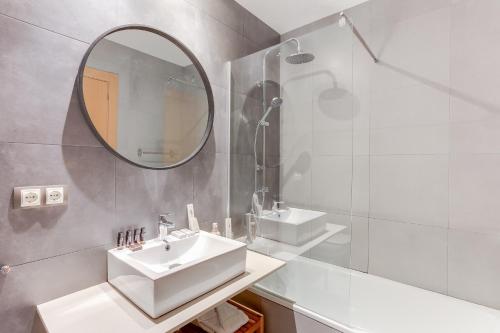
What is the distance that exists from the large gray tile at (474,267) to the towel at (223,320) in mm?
1452

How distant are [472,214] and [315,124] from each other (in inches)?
47.5

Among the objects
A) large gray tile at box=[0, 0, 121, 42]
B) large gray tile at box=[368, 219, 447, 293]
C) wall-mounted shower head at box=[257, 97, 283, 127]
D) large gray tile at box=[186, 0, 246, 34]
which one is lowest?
large gray tile at box=[368, 219, 447, 293]

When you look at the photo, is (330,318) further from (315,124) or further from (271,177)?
(315,124)

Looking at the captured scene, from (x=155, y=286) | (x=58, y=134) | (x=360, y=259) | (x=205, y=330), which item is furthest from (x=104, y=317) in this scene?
(x=360, y=259)

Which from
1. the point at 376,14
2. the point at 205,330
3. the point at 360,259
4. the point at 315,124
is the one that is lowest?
the point at 205,330

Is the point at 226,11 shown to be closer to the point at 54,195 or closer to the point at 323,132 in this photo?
the point at 323,132

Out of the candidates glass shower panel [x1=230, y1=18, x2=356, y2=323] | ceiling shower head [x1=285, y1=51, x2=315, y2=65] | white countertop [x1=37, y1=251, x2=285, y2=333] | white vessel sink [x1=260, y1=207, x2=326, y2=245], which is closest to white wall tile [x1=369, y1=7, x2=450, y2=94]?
glass shower panel [x1=230, y1=18, x2=356, y2=323]

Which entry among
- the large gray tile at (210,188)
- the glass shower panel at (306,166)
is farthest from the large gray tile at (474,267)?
the large gray tile at (210,188)

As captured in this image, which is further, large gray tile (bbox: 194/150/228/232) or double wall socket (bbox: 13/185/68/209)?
large gray tile (bbox: 194/150/228/232)

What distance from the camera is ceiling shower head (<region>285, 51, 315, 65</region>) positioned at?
155 centimetres

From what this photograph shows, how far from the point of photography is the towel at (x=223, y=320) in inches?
54.2

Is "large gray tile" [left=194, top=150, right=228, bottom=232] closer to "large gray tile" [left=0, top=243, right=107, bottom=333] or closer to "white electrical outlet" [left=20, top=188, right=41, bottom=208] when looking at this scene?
"large gray tile" [left=0, top=243, right=107, bottom=333]

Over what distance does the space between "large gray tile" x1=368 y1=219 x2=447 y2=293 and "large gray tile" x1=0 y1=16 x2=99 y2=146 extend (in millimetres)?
2102

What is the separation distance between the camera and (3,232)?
988mm
